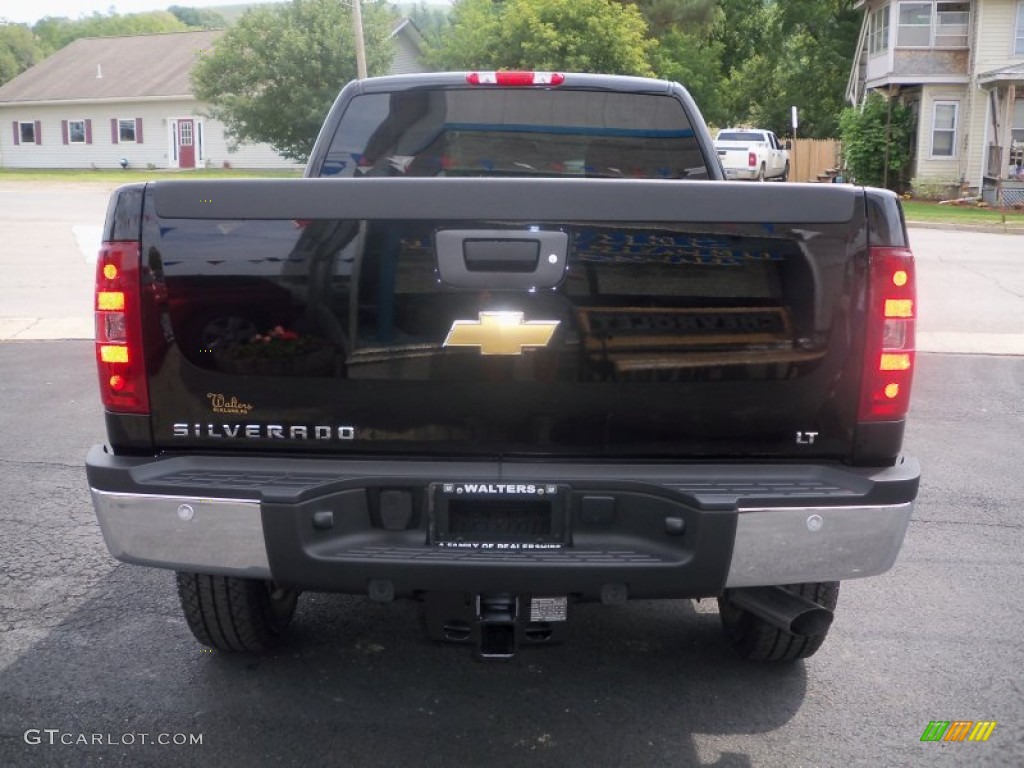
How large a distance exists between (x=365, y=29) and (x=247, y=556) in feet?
128

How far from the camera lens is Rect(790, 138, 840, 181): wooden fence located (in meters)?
41.7

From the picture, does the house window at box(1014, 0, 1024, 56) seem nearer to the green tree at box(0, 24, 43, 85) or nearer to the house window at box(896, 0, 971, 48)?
the house window at box(896, 0, 971, 48)

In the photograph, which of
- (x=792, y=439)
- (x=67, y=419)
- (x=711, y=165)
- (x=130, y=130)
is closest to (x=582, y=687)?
(x=792, y=439)

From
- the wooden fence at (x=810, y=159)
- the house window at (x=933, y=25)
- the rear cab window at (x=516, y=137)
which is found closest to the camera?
the rear cab window at (x=516, y=137)

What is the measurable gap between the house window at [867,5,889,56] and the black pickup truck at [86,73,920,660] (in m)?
36.5

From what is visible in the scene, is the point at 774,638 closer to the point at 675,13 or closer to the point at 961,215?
the point at 961,215

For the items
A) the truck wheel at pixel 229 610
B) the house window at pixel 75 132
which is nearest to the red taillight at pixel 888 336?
the truck wheel at pixel 229 610

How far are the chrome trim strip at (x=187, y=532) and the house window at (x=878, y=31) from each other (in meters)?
37.2

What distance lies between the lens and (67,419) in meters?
7.68

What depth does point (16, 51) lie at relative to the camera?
8450 cm

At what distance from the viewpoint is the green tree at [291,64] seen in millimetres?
39406

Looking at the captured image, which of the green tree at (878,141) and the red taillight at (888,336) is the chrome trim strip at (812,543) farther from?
the green tree at (878,141)

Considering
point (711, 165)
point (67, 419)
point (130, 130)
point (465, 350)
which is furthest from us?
point (130, 130)

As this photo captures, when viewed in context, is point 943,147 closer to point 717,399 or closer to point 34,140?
point 717,399
